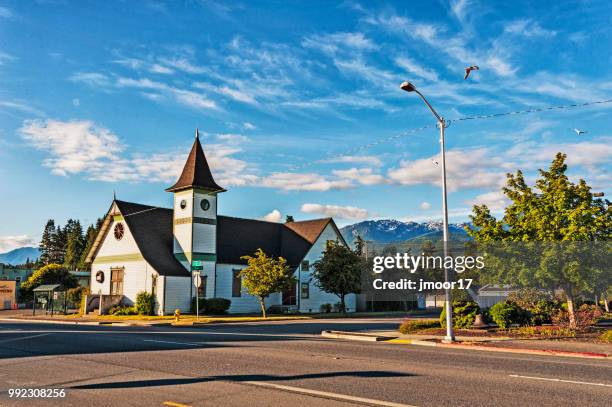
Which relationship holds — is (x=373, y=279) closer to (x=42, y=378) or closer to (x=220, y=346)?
(x=220, y=346)

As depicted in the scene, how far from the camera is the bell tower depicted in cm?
4659

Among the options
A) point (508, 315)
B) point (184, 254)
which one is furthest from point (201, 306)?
point (508, 315)

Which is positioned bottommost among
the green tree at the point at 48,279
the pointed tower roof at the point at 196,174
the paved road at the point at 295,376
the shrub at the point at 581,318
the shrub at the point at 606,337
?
the shrub at the point at 606,337

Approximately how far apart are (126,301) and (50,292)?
7.88 metres

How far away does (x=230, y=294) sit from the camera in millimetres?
48281

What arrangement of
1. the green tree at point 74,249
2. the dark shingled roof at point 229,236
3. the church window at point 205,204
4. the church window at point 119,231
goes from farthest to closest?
the green tree at point 74,249, the church window at point 119,231, the church window at point 205,204, the dark shingled roof at point 229,236

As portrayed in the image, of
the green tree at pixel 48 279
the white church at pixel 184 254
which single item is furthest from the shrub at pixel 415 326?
the green tree at pixel 48 279

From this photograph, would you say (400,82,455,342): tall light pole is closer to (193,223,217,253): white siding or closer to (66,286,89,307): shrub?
(193,223,217,253): white siding

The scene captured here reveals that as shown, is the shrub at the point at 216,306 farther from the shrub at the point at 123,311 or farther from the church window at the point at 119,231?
the church window at the point at 119,231

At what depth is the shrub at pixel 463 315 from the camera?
84.7ft

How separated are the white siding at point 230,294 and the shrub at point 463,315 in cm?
2550

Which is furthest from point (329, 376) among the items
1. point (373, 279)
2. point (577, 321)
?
point (373, 279)

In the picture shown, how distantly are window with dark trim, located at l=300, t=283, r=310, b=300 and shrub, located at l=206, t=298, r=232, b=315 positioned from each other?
871 centimetres

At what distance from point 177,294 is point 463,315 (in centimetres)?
2587
